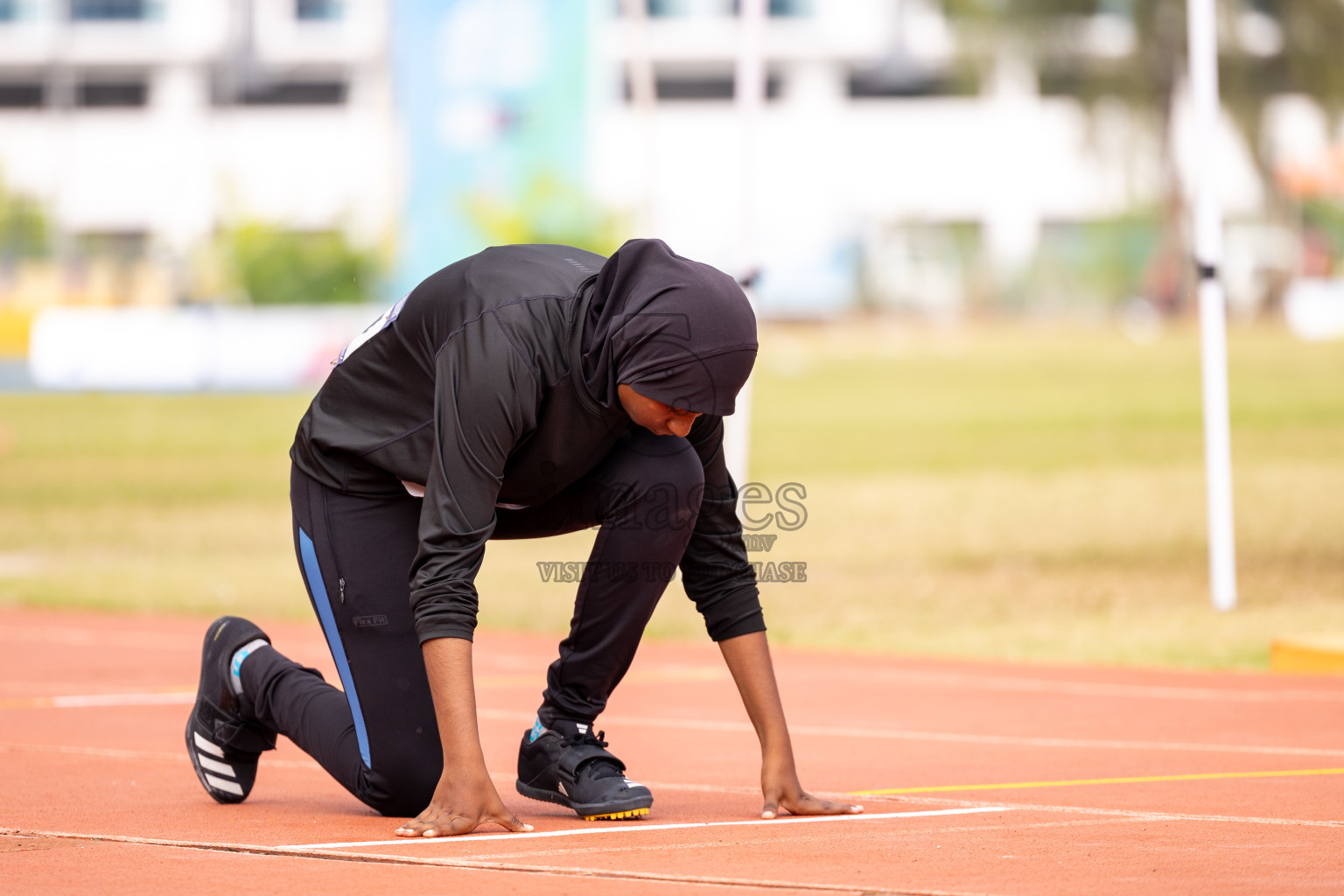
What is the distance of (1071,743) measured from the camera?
6559mm

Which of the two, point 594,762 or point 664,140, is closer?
point 594,762

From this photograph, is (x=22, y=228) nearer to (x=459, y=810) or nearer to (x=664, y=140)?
(x=664, y=140)

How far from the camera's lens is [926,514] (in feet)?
60.5

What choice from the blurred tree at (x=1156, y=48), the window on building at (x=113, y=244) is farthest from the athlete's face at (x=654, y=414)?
the window on building at (x=113, y=244)

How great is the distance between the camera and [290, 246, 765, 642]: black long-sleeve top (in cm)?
443

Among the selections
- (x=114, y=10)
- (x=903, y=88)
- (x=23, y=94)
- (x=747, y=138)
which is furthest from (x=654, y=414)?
(x=114, y=10)

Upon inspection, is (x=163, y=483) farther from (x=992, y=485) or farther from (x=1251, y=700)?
(x=1251, y=700)

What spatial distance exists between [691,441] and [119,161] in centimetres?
7354

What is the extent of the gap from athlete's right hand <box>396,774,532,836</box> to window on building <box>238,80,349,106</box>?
7003 cm

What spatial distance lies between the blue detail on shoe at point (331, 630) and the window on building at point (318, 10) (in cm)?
7600

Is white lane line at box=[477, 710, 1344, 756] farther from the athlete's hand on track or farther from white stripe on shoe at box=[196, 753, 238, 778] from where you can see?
white stripe on shoe at box=[196, 753, 238, 778]

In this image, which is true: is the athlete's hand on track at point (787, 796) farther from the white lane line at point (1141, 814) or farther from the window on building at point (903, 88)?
the window on building at point (903, 88)

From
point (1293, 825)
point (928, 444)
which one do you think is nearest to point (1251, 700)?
point (1293, 825)

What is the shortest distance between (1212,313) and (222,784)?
774 centimetres
